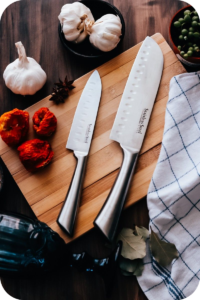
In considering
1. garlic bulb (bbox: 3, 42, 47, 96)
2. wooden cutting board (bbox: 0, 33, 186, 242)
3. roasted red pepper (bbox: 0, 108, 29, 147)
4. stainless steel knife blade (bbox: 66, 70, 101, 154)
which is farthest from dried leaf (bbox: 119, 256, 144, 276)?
garlic bulb (bbox: 3, 42, 47, 96)

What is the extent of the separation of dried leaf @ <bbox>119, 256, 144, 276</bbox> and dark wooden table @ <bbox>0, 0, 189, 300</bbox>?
0.12 feet

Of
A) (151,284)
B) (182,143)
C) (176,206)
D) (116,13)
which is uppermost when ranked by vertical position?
(116,13)

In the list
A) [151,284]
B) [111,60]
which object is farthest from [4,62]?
[151,284]

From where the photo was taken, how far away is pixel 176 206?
3.38 feet

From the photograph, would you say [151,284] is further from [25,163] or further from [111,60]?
[111,60]

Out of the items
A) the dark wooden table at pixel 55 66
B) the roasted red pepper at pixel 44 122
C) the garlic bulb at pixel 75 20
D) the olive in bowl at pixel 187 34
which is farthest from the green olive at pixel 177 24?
the roasted red pepper at pixel 44 122

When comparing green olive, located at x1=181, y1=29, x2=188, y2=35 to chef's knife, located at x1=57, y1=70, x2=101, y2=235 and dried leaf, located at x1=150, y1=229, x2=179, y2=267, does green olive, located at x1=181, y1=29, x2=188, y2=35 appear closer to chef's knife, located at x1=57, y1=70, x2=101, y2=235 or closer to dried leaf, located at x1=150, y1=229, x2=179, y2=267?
chef's knife, located at x1=57, y1=70, x2=101, y2=235

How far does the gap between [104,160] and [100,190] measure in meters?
0.10

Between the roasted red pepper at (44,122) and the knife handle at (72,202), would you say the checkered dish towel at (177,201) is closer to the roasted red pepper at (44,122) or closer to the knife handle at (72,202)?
the knife handle at (72,202)

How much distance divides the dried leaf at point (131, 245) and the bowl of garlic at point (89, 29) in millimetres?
601

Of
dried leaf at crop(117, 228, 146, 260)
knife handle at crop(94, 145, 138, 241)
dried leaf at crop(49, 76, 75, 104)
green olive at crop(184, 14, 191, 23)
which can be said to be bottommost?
dried leaf at crop(117, 228, 146, 260)

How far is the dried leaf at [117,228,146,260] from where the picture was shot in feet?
3.32

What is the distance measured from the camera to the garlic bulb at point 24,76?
1073 millimetres

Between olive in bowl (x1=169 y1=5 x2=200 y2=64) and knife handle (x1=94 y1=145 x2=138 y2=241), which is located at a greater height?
olive in bowl (x1=169 y1=5 x2=200 y2=64)
